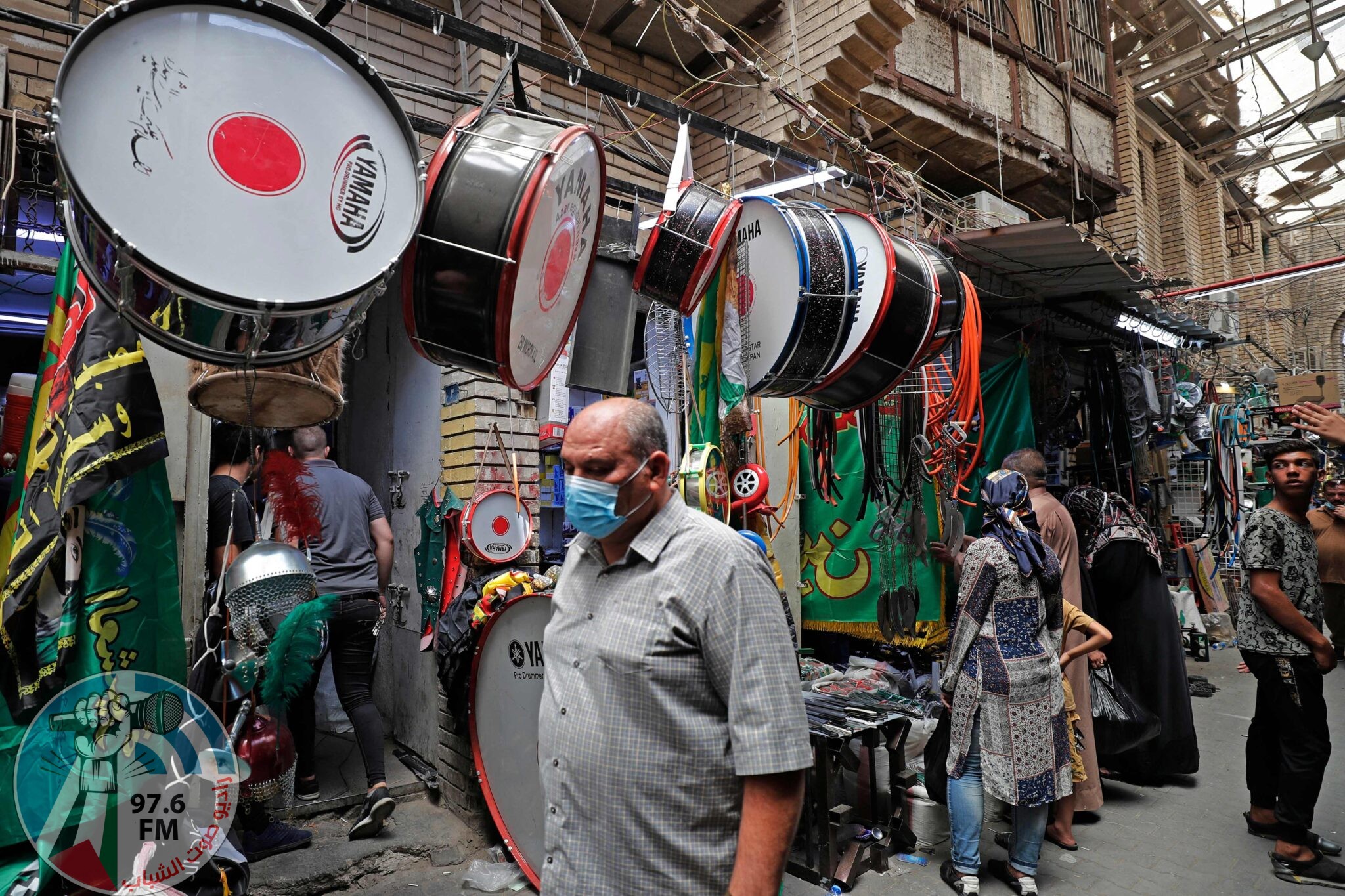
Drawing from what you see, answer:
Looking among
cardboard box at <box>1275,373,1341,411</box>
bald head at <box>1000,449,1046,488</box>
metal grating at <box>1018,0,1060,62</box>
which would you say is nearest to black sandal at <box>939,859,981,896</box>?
bald head at <box>1000,449,1046,488</box>

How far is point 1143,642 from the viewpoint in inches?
198

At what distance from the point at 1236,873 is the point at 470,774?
3964mm

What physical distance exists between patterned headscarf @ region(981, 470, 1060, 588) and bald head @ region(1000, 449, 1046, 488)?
593 mm

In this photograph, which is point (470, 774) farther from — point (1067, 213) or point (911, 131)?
point (1067, 213)

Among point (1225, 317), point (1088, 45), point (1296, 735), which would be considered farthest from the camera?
point (1225, 317)

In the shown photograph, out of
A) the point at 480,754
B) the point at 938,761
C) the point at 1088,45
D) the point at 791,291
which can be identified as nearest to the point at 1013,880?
the point at 938,761

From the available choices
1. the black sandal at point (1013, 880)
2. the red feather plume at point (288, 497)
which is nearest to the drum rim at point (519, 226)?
the red feather plume at point (288, 497)

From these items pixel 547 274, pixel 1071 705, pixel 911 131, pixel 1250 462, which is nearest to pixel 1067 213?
pixel 911 131

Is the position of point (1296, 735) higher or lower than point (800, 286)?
lower

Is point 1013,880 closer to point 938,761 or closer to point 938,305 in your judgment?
point 938,761

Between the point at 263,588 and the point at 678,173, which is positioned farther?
the point at 678,173

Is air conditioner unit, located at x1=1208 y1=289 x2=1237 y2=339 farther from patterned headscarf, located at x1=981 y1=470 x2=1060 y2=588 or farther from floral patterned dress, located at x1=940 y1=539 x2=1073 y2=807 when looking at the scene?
floral patterned dress, located at x1=940 y1=539 x2=1073 y2=807

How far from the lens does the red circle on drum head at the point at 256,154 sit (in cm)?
160

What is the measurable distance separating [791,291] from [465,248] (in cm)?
150
